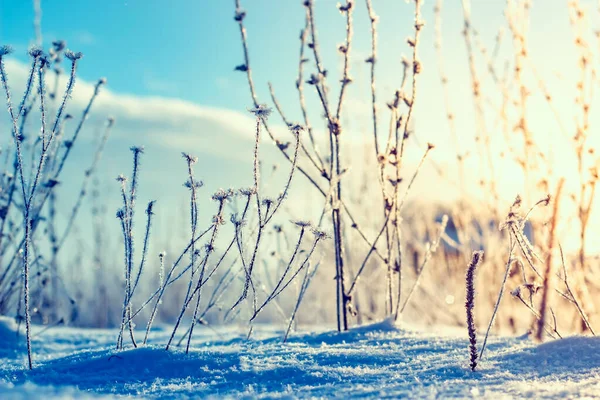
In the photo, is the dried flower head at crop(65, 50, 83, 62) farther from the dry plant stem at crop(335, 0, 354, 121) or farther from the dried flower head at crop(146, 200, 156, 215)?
the dry plant stem at crop(335, 0, 354, 121)

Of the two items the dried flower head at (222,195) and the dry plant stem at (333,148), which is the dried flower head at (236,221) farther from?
the dry plant stem at (333,148)

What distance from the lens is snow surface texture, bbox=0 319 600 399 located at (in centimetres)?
164

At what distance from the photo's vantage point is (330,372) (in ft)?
6.31

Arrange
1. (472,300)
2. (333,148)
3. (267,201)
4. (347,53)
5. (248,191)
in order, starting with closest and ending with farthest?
(472,300) → (248,191) → (267,201) → (347,53) → (333,148)

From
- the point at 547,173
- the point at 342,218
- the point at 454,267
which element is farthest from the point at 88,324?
the point at 547,173

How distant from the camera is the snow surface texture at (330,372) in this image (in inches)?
64.6

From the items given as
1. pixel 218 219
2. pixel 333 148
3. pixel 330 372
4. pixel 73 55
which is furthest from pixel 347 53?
pixel 330 372

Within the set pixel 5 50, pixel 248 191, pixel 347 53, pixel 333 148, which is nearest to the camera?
pixel 5 50

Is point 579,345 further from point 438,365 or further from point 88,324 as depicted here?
point 88,324

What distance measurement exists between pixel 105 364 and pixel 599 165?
2.87 m

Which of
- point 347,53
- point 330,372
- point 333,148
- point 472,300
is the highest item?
point 347,53

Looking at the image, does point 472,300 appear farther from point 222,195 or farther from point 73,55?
point 73,55

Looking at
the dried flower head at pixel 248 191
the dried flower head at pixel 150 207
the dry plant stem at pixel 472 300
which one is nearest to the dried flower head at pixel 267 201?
the dried flower head at pixel 248 191

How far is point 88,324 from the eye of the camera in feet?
28.8
